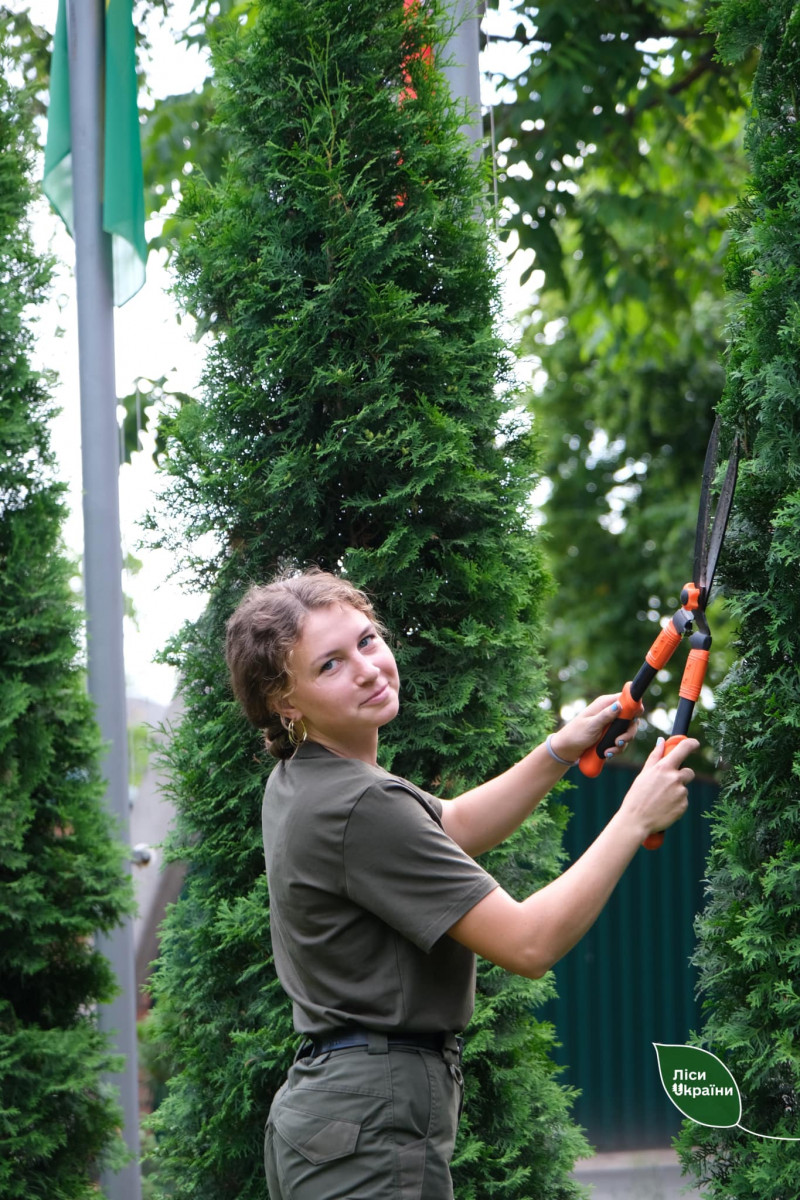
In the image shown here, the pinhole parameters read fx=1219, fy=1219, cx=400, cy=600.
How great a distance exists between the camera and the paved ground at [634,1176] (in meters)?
6.93

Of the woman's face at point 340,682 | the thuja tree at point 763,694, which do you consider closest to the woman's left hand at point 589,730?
the woman's face at point 340,682

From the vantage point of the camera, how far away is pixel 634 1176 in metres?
7.20

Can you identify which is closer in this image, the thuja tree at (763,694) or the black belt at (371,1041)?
the black belt at (371,1041)

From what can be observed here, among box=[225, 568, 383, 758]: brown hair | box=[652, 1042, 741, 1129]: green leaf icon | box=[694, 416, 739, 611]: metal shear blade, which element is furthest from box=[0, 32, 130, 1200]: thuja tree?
box=[694, 416, 739, 611]: metal shear blade

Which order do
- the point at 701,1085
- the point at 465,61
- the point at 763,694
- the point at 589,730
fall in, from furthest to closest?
the point at 465,61 → the point at 763,694 → the point at 701,1085 → the point at 589,730

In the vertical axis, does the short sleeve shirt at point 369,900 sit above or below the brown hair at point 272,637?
below

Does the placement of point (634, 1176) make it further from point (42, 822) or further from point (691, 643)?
point (691, 643)

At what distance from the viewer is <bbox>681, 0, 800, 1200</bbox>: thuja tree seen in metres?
2.82

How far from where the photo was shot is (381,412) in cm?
340

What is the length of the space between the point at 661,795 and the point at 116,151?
3916mm

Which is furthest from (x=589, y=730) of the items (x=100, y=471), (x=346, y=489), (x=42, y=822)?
(x=100, y=471)

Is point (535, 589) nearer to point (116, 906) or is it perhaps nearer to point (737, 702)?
point (737, 702)

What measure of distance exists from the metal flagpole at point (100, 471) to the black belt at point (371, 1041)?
239cm

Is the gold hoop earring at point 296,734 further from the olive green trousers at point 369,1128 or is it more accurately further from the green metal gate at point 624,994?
the green metal gate at point 624,994
